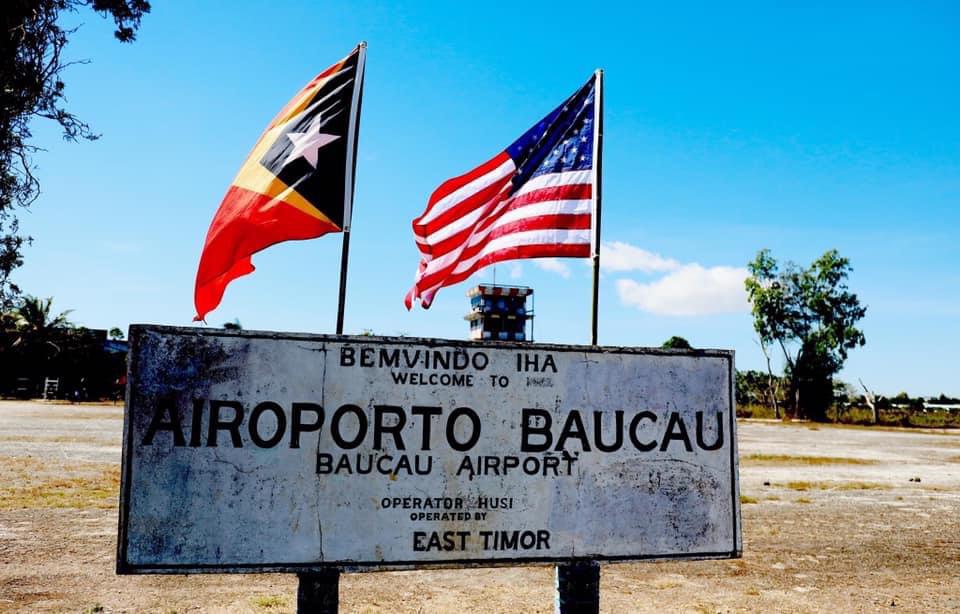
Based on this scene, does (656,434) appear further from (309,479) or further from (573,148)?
(573,148)

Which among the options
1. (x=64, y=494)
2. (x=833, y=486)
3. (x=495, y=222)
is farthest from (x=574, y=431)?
(x=833, y=486)

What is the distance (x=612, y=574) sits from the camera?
296 inches

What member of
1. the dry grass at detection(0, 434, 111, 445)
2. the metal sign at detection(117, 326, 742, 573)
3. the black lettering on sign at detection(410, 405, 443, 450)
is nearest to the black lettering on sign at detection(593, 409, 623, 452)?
the metal sign at detection(117, 326, 742, 573)

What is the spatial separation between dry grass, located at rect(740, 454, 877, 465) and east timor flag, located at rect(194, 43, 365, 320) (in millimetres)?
17700

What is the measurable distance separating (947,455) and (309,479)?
27.8 meters

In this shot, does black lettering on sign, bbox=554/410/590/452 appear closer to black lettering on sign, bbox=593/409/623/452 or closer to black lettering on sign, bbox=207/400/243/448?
black lettering on sign, bbox=593/409/623/452

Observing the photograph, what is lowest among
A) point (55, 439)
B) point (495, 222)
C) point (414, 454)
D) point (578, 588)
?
point (55, 439)

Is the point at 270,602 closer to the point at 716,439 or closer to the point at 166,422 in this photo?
the point at 166,422

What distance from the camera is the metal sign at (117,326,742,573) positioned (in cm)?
336

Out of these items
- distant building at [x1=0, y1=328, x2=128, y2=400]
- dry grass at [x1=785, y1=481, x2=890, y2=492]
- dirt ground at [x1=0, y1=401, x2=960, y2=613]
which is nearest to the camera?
dirt ground at [x1=0, y1=401, x2=960, y2=613]

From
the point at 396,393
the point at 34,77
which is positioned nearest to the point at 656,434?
the point at 396,393

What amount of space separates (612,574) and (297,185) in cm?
546

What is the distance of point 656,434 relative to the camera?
12.8 ft

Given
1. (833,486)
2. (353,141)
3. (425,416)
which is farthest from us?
(833,486)
